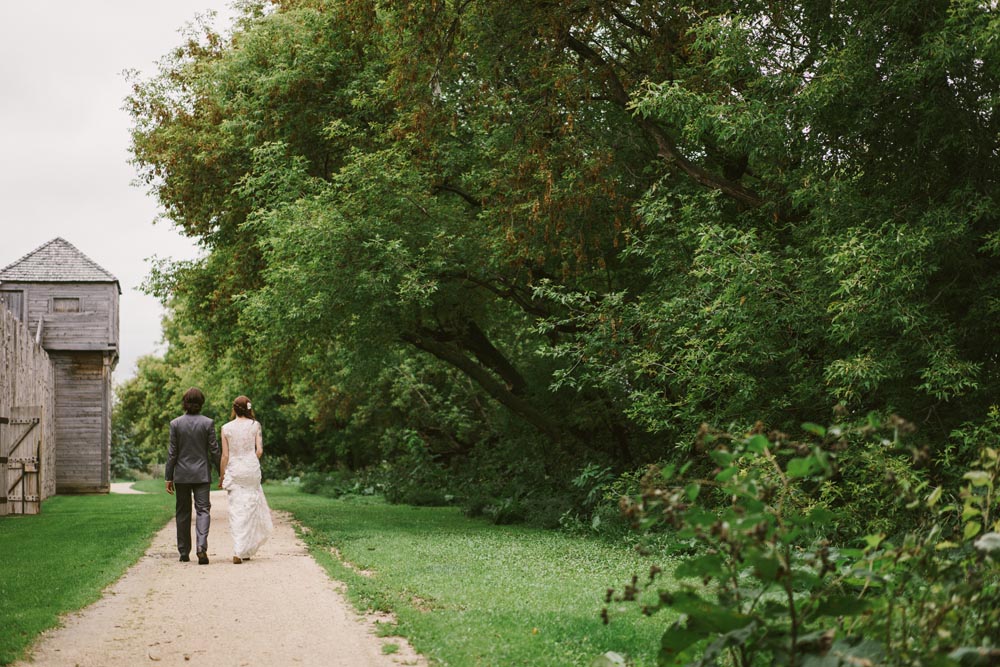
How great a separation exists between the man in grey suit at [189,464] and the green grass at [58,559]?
757 millimetres

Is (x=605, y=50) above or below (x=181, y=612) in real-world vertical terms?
above

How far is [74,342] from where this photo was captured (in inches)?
1307

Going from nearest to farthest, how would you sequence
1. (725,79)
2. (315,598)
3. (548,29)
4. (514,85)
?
1. (315,598)
2. (725,79)
3. (548,29)
4. (514,85)

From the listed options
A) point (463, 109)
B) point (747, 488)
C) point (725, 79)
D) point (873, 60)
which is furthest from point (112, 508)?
point (747, 488)

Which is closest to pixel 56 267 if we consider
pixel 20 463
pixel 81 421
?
pixel 81 421

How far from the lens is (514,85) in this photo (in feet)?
54.4

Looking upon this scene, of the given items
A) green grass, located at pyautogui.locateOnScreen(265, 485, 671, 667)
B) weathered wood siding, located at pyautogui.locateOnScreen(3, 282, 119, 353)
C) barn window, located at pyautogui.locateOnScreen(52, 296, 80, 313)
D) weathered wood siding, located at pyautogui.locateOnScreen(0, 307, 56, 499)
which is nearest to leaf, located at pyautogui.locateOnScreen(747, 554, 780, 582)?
green grass, located at pyautogui.locateOnScreen(265, 485, 671, 667)

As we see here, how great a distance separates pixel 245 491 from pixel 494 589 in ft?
14.8

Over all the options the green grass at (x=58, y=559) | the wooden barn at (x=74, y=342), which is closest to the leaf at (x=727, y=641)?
the green grass at (x=58, y=559)

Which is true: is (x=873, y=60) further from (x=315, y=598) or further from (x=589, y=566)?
(x=315, y=598)

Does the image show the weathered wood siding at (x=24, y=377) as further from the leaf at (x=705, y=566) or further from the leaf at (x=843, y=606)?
the leaf at (x=843, y=606)

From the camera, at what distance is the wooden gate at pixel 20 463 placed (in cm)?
2045

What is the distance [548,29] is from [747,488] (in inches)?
475

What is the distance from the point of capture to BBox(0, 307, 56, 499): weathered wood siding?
20.2 meters
